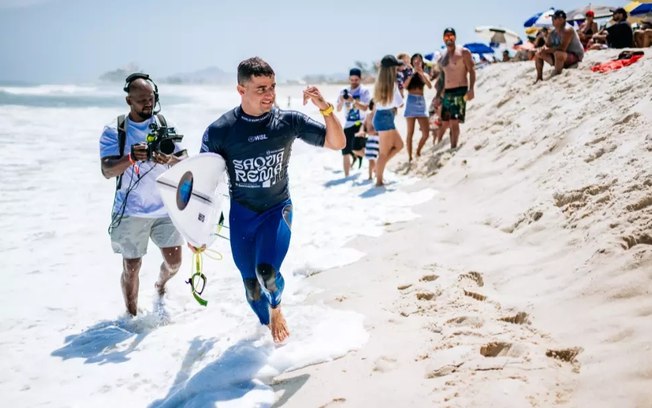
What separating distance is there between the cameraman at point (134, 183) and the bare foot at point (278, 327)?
1.38 meters

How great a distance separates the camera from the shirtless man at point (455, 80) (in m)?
8.73

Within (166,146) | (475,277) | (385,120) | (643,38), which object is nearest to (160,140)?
(166,146)

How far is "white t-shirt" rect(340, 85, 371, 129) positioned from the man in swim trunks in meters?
5.56

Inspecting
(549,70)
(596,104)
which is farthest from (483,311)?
(549,70)

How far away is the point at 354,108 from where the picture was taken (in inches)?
359

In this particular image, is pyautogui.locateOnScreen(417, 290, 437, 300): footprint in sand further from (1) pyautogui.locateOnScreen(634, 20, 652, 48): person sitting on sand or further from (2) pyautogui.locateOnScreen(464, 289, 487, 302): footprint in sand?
(1) pyautogui.locateOnScreen(634, 20, 652, 48): person sitting on sand

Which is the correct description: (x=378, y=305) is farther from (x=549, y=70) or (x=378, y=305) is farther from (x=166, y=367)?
(x=549, y=70)

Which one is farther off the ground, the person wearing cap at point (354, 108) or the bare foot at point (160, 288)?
the person wearing cap at point (354, 108)

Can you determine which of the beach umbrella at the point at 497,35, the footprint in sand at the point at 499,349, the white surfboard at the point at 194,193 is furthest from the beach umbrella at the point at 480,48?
the footprint in sand at the point at 499,349

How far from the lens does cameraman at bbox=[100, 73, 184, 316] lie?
3.89 m

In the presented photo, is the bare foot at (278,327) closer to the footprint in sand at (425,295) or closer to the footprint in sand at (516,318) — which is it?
the footprint in sand at (425,295)

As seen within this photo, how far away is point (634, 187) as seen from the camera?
4.07 metres

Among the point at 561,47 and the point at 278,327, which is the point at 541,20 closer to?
the point at 561,47

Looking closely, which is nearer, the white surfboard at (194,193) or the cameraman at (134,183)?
the white surfboard at (194,193)
